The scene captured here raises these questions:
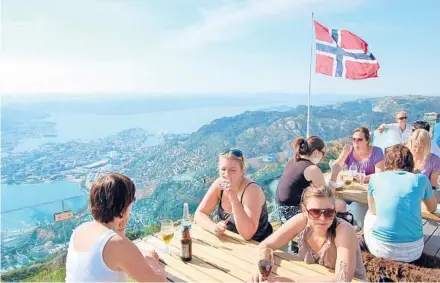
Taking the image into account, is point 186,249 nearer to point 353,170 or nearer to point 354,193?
point 354,193

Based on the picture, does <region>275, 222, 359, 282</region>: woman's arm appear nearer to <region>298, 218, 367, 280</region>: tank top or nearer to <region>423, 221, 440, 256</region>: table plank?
<region>298, 218, 367, 280</region>: tank top

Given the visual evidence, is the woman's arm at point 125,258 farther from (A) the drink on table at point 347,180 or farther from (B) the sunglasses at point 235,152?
(A) the drink on table at point 347,180

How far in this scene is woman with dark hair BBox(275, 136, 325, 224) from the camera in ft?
10.7

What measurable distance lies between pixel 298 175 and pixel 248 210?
1042 mm

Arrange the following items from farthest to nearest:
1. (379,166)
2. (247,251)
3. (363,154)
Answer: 1. (363,154)
2. (379,166)
3. (247,251)

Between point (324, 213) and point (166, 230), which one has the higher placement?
point (324, 213)

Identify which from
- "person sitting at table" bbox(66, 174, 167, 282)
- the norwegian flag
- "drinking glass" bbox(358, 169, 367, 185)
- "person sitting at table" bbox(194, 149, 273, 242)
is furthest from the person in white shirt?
"person sitting at table" bbox(66, 174, 167, 282)

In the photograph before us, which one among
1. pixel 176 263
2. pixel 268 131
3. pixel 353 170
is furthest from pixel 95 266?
pixel 268 131

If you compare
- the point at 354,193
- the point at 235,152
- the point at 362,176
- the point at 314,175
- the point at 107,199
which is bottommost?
the point at 354,193

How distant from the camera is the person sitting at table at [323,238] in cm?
178

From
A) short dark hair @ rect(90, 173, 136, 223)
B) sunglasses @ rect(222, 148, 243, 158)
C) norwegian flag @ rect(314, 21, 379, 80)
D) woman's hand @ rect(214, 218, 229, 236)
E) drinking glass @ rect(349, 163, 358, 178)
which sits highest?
norwegian flag @ rect(314, 21, 379, 80)

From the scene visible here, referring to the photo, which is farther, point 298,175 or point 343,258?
point 298,175

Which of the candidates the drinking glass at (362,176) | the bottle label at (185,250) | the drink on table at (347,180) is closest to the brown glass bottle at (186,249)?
the bottle label at (185,250)

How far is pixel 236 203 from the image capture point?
238cm
